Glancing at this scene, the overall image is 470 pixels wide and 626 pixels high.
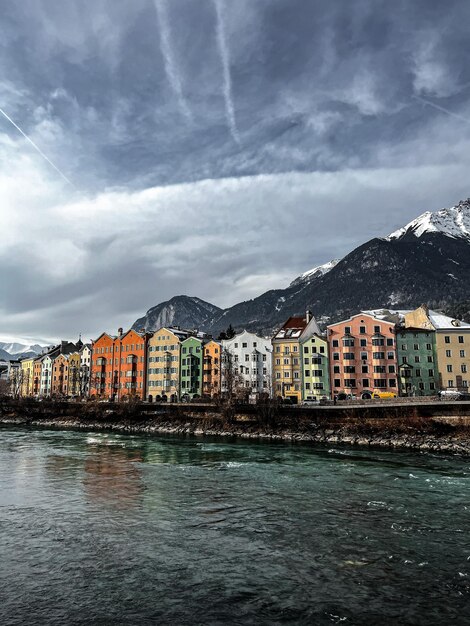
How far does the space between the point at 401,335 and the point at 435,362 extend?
817 cm

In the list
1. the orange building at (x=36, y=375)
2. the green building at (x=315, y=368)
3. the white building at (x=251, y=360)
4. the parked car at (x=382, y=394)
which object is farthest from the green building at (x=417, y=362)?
the orange building at (x=36, y=375)

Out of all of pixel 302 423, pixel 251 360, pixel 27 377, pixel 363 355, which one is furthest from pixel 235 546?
A: pixel 27 377

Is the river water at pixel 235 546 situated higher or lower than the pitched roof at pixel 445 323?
lower

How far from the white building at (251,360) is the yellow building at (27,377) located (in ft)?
285

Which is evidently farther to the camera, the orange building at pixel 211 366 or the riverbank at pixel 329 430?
the orange building at pixel 211 366

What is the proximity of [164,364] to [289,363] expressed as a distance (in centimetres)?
3369

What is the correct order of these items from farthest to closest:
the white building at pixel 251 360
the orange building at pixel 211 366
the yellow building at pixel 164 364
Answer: the yellow building at pixel 164 364 → the orange building at pixel 211 366 → the white building at pixel 251 360

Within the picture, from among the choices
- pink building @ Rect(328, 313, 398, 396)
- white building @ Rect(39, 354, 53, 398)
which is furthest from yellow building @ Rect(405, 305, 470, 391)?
white building @ Rect(39, 354, 53, 398)

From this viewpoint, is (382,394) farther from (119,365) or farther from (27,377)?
(27,377)

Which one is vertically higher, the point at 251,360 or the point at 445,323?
the point at 445,323

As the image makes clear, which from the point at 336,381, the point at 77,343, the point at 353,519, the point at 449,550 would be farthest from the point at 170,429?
the point at 77,343

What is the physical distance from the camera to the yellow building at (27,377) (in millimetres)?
160625

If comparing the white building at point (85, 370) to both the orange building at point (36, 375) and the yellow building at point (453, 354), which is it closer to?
the orange building at point (36, 375)

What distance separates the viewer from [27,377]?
162m
